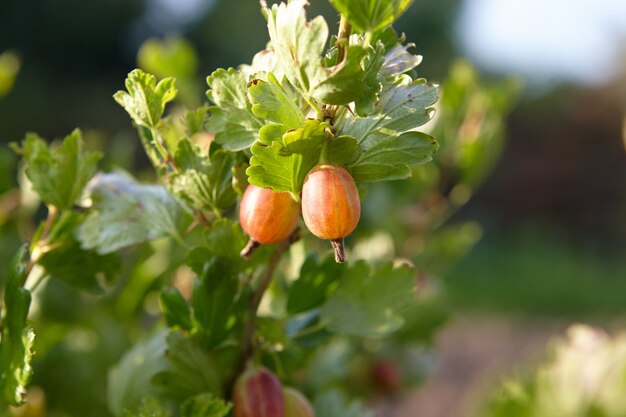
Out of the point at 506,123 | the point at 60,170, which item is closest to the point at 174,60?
the point at 60,170

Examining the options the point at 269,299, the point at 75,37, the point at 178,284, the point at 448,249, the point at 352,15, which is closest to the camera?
the point at 352,15

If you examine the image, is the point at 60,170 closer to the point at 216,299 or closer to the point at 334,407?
the point at 216,299

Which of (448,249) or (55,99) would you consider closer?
(448,249)

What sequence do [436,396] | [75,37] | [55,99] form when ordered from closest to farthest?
[436,396] < [55,99] < [75,37]

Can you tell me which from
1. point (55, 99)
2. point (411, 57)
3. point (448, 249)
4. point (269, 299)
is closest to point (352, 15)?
point (411, 57)

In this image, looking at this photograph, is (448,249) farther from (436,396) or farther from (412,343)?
(436,396)

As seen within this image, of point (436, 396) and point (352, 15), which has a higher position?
point (352, 15)

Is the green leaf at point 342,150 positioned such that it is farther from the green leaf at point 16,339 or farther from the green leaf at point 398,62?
the green leaf at point 16,339
